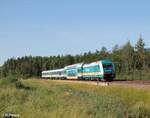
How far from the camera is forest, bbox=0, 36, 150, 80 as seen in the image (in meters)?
87.1

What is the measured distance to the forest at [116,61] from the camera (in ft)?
286

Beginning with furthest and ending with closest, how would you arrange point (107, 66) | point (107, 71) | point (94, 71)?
1. point (94, 71)
2. point (107, 66)
3. point (107, 71)

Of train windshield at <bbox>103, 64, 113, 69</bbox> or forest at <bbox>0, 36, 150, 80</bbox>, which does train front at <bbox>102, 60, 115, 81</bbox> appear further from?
forest at <bbox>0, 36, 150, 80</bbox>

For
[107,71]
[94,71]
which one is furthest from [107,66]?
[94,71]

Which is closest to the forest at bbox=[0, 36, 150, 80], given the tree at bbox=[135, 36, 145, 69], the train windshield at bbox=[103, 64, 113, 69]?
the tree at bbox=[135, 36, 145, 69]

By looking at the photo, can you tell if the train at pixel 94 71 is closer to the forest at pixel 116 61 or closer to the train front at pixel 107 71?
the train front at pixel 107 71

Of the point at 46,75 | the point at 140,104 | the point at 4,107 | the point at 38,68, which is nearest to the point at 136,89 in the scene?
the point at 140,104

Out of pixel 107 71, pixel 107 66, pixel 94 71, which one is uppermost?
pixel 107 66

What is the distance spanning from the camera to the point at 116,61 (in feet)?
375

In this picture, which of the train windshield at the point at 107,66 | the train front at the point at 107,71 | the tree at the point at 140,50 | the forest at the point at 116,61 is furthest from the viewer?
the tree at the point at 140,50

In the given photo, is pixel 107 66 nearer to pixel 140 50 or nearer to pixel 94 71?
pixel 94 71

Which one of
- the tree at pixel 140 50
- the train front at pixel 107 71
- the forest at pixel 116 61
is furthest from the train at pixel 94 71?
the tree at pixel 140 50

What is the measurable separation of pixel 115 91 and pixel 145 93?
19.8ft

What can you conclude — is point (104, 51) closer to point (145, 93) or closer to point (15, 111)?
point (145, 93)
